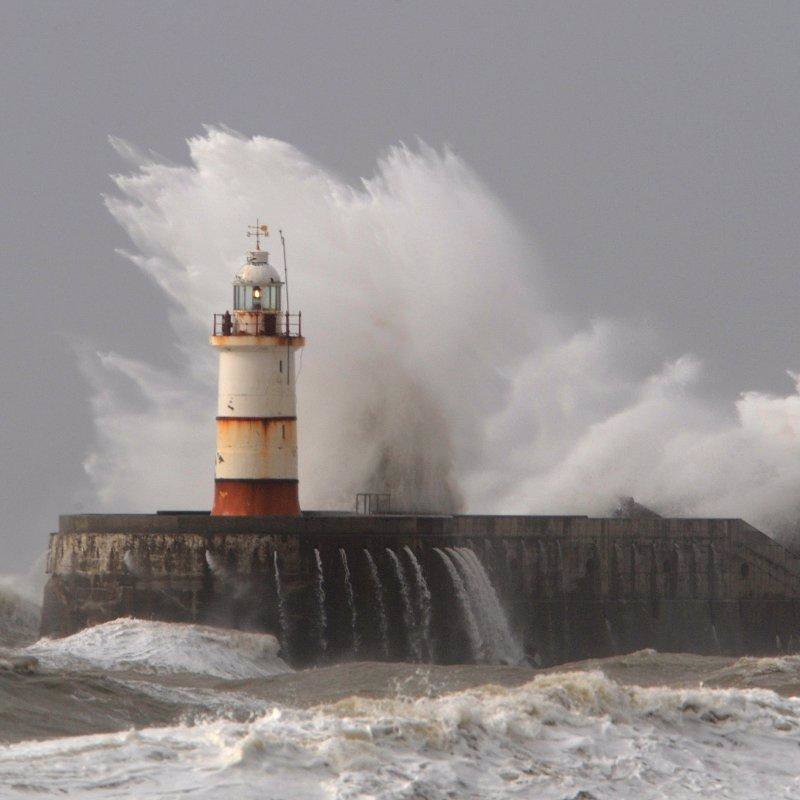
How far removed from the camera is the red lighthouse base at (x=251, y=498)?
29.2 m

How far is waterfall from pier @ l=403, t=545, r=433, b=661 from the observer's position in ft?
92.7

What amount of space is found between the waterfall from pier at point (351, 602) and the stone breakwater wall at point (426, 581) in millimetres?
19

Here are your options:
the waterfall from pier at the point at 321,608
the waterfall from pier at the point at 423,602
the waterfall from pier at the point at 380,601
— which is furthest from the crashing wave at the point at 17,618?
the waterfall from pier at the point at 423,602

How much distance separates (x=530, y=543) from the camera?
30297 mm

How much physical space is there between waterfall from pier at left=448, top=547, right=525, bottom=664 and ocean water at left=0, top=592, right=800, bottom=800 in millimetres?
8726

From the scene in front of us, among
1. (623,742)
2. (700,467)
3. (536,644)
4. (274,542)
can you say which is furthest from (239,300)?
(623,742)

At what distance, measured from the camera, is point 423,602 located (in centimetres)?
2839

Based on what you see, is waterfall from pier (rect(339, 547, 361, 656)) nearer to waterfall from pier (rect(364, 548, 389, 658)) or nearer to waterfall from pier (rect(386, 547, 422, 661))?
waterfall from pier (rect(364, 548, 389, 658))

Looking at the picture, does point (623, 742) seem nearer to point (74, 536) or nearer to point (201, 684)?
point (201, 684)

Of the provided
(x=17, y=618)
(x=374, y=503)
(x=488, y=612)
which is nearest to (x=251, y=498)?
(x=488, y=612)

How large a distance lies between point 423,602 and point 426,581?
1.04 ft

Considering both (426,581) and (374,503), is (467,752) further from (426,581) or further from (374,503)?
(374,503)

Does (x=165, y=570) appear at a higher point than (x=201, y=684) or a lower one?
higher

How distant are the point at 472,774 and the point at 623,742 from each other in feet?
5.67
